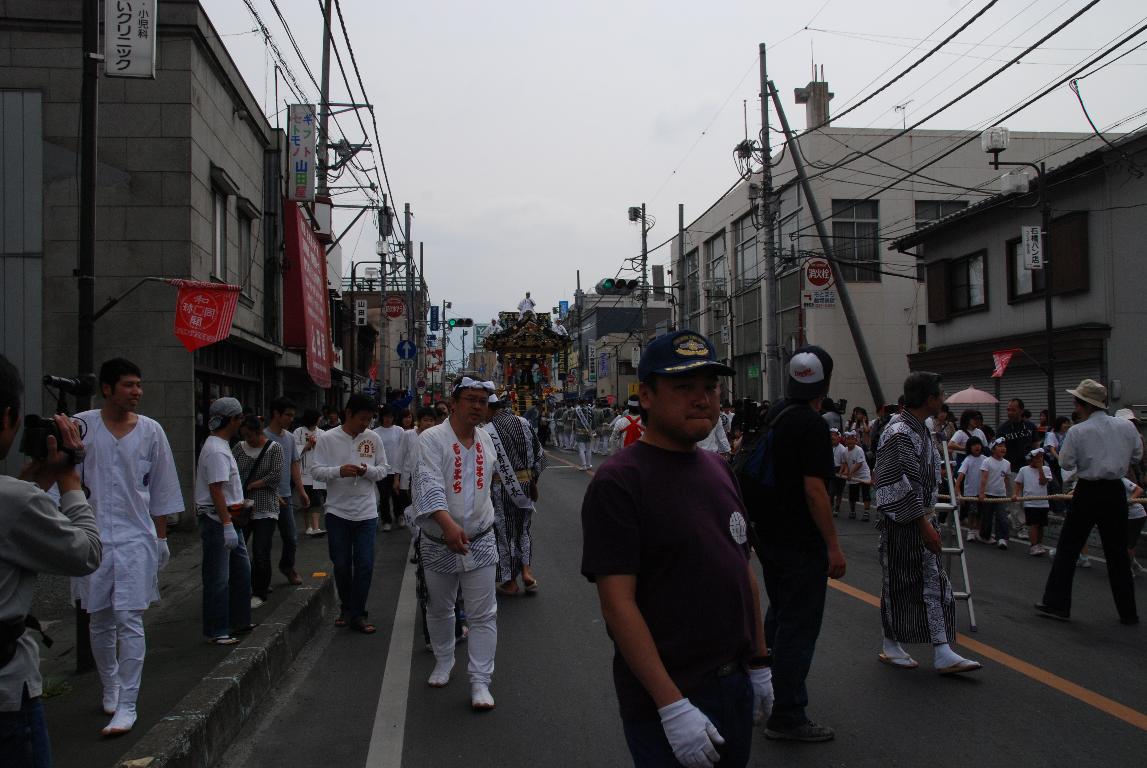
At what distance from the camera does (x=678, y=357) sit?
107 inches

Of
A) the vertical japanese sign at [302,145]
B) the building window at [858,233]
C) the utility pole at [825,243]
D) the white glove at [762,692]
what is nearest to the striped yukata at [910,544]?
the white glove at [762,692]

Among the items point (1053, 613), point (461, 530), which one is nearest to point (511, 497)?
point (461, 530)

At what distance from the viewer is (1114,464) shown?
7113mm

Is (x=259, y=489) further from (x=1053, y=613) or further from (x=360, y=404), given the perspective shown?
(x=1053, y=613)

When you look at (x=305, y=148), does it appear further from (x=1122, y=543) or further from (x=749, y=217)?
(x=749, y=217)

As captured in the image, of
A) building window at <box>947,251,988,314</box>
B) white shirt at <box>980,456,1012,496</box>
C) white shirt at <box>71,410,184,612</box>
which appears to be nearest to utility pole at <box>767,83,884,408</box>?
building window at <box>947,251,988,314</box>

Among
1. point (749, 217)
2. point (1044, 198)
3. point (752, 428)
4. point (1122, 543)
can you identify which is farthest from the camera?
point (749, 217)

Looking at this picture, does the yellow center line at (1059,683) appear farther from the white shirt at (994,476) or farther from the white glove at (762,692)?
the white shirt at (994,476)

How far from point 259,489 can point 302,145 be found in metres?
12.0

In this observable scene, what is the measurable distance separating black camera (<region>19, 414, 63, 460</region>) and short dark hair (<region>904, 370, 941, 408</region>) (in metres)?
4.54

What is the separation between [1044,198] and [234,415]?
16506mm

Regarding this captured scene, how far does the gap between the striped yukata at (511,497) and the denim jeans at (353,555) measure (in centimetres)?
114

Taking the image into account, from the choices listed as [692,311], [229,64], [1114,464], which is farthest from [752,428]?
[692,311]

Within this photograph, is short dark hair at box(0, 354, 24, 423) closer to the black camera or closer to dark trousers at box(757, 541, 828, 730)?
the black camera
